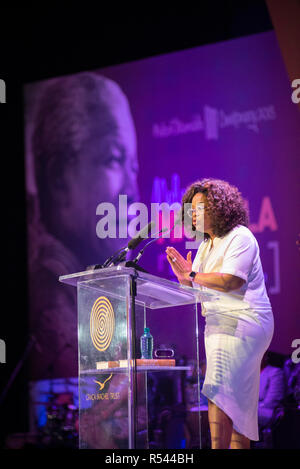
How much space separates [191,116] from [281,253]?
Answer: 66.8 inches

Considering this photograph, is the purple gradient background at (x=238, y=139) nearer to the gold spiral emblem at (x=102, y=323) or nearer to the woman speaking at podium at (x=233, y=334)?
the woman speaking at podium at (x=233, y=334)

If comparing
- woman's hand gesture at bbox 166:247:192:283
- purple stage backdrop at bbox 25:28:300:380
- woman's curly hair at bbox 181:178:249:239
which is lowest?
woman's hand gesture at bbox 166:247:192:283

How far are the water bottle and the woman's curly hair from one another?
74 centimetres

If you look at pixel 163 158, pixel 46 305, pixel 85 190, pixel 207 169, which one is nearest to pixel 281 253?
pixel 207 169

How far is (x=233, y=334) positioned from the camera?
9.52ft

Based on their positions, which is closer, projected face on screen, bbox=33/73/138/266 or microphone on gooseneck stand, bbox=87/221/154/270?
microphone on gooseneck stand, bbox=87/221/154/270

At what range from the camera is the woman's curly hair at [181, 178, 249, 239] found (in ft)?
10.4

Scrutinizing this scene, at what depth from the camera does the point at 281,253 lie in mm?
5387

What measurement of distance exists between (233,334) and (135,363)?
1.92ft

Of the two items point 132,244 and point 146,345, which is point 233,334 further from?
point 132,244

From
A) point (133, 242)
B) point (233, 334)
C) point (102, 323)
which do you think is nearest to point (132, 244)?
point (133, 242)

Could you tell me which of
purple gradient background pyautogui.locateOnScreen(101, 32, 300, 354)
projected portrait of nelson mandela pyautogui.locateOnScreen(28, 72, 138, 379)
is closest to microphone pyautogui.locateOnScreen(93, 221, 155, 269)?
purple gradient background pyautogui.locateOnScreen(101, 32, 300, 354)

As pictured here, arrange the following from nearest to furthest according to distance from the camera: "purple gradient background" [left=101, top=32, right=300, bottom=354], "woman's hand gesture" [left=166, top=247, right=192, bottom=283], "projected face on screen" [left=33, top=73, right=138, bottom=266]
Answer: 1. "woman's hand gesture" [left=166, top=247, right=192, bottom=283]
2. "purple gradient background" [left=101, top=32, right=300, bottom=354]
3. "projected face on screen" [left=33, top=73, right=138, bottom=266]

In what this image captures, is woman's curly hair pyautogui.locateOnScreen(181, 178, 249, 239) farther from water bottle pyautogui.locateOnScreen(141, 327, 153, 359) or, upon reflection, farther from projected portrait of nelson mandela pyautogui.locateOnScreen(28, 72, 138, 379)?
projected portrait of nelson mandela pyautogui.locateOnScreen(28, 72, 138, 379)
